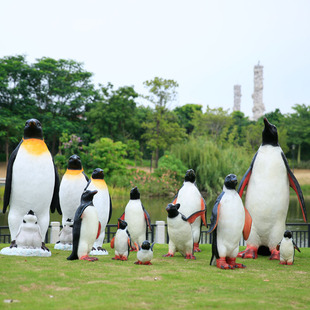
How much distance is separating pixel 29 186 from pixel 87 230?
121 cm

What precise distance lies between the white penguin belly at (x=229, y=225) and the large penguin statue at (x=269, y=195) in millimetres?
1483

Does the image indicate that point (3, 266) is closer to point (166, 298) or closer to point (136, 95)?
point (166, 298)

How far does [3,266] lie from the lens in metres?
5.95

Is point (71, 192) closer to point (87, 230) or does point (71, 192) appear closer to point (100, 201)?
point (100, 201)

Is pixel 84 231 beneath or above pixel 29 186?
beneath

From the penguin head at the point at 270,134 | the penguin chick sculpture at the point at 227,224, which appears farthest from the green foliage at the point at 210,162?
the penguin chick sculpture at the point at 227,224

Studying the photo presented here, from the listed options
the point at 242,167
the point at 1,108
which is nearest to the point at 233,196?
the point at 242,167

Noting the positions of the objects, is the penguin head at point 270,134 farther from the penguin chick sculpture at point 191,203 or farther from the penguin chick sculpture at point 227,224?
the penguin chick sculpture at point 227,224

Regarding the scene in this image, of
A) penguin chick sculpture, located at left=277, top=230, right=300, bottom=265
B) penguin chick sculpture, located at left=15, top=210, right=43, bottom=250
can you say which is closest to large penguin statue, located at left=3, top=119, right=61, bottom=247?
penguin chick sculpture, located at left=15, top=210, right=43, bottom=250

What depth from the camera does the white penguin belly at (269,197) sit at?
310 inches

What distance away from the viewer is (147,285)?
5.13 m

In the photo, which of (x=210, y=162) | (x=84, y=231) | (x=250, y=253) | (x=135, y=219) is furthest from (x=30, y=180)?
(x=210, y=162)

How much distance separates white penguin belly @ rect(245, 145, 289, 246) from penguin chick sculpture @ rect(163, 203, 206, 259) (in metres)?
1.27

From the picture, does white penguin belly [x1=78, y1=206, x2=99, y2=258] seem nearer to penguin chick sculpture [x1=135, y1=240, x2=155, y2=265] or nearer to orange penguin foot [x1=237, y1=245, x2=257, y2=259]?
penguin chick sculpture [x1=135, y1=240, x2=155, y2=265]
